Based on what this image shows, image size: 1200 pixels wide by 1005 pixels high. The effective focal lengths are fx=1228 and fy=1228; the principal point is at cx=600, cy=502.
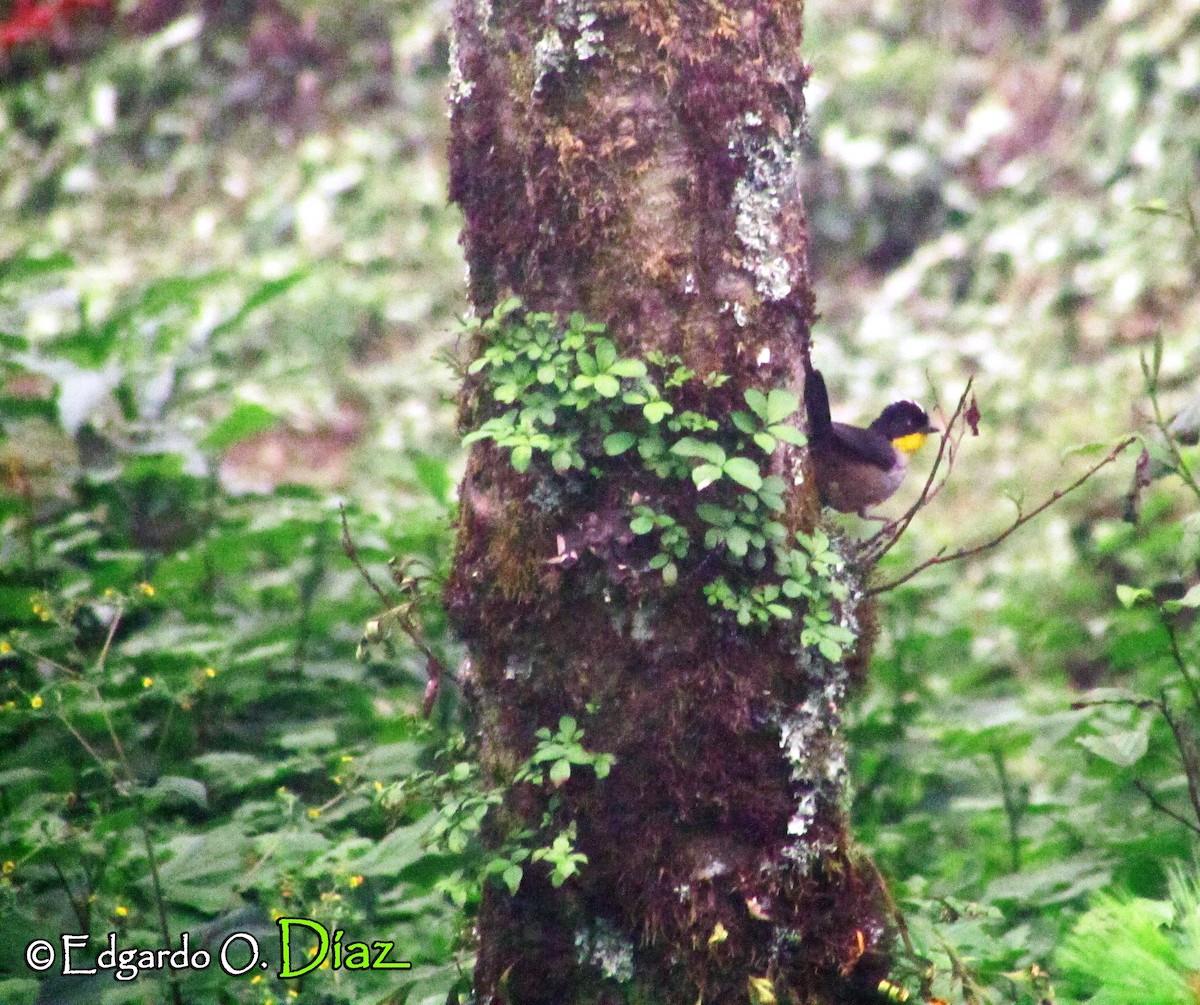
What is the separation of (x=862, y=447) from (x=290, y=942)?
6.02 ft

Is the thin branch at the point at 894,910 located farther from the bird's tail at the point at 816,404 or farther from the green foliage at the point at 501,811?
the bird's tail at the point at 816,404

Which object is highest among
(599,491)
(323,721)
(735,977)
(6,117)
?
(6,117)

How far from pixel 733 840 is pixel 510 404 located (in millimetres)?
897

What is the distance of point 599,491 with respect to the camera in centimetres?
225

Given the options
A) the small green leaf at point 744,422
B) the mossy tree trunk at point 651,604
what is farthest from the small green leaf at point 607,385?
the small green leaf at point 744,422

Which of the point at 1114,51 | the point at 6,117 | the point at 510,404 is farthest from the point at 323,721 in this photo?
the point at 6,117

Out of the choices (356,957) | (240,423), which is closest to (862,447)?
(356,957)

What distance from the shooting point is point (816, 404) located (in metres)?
2.68

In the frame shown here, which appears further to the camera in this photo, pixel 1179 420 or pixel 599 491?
pixel 1179 420

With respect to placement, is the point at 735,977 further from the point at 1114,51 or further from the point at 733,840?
the point at 1114,51

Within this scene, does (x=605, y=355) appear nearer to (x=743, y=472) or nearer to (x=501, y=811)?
(x=743, y=472)

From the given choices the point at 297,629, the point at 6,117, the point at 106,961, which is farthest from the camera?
the point at 6,117

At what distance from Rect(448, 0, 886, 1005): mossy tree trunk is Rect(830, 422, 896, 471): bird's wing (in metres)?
0.91

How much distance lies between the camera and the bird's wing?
10.5 ft
